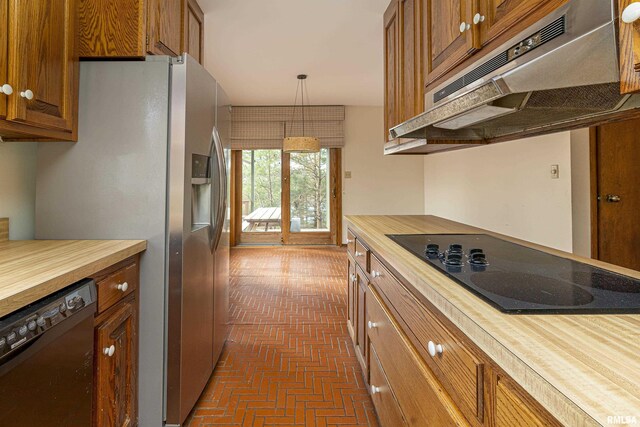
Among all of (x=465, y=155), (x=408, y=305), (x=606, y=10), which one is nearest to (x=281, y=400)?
(x=408, y=305)

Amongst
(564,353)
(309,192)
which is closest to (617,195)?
(564,353)

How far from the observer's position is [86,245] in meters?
1.44

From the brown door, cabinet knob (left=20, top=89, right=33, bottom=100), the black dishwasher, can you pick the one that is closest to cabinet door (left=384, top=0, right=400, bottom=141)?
the brown door

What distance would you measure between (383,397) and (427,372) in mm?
615

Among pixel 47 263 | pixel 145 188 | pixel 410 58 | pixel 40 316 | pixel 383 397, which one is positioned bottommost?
pixel 383 397

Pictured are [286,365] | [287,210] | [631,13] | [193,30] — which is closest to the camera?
[631,13]

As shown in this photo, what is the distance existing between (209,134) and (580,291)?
1.74 metres

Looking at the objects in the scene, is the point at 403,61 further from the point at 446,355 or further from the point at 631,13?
the point at 446,355

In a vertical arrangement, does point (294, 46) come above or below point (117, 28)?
above

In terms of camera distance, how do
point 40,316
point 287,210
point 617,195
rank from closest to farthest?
point 40,316 < point 617,195 < point 287,210

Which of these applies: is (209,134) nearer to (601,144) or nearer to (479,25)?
(479,25)

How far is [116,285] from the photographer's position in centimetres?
133

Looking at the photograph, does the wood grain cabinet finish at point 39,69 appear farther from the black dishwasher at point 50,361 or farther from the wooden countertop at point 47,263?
the black dishwasher at point 50,361

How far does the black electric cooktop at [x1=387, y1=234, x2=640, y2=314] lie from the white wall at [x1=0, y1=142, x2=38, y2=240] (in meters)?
1.84
